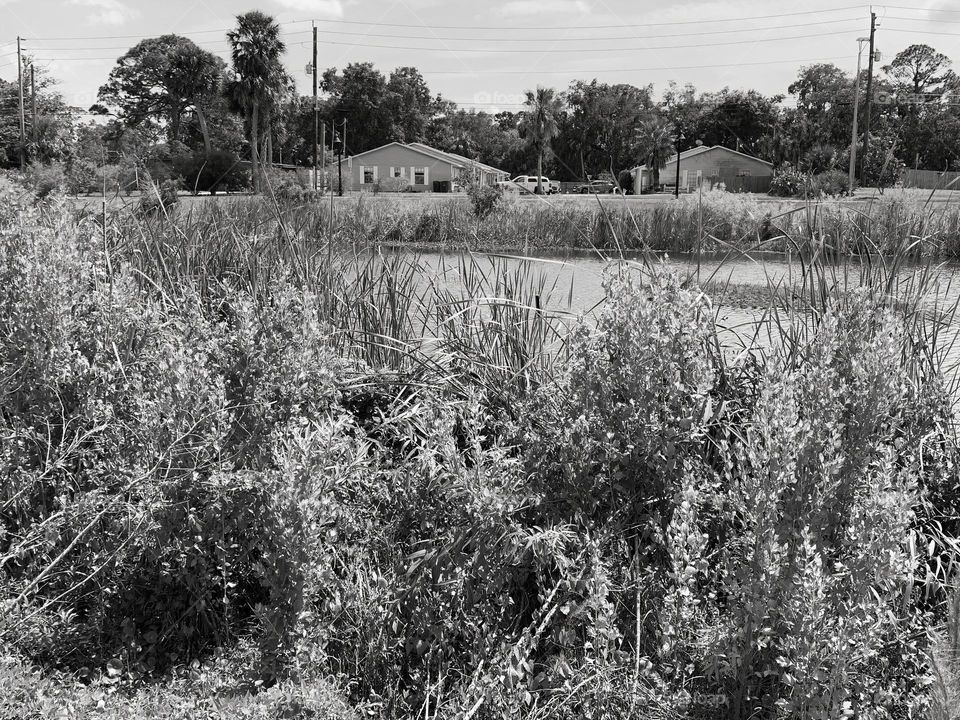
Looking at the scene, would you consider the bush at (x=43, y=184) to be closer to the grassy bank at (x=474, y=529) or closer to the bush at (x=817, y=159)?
the grassy bank at (x=474, y=529)

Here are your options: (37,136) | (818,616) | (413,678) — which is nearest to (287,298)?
(413,678)

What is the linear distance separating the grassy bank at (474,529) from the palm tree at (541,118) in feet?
187

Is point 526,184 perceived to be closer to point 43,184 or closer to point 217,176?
point 43,184

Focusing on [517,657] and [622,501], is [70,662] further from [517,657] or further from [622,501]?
[622,501]

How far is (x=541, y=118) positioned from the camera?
194 feet

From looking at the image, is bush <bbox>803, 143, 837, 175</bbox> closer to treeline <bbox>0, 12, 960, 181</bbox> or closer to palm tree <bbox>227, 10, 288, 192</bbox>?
treeline <bbox>0, 12, 960, 181</bbox>

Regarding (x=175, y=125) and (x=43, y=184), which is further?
(x=175, y=125)

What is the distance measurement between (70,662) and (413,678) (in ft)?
2.72

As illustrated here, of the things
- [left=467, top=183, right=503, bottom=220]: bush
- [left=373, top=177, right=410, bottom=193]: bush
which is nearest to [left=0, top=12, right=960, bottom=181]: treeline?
[left=373, top=177, right=410, bottom=193]: bush

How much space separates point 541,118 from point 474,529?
59894 millimetres

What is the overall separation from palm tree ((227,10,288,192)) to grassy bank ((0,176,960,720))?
53.4 metres

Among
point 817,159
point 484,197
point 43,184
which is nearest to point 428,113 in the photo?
point 817,159

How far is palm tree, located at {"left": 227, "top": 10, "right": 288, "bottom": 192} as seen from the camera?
52688 millimetres

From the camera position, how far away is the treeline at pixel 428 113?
1912 inches
